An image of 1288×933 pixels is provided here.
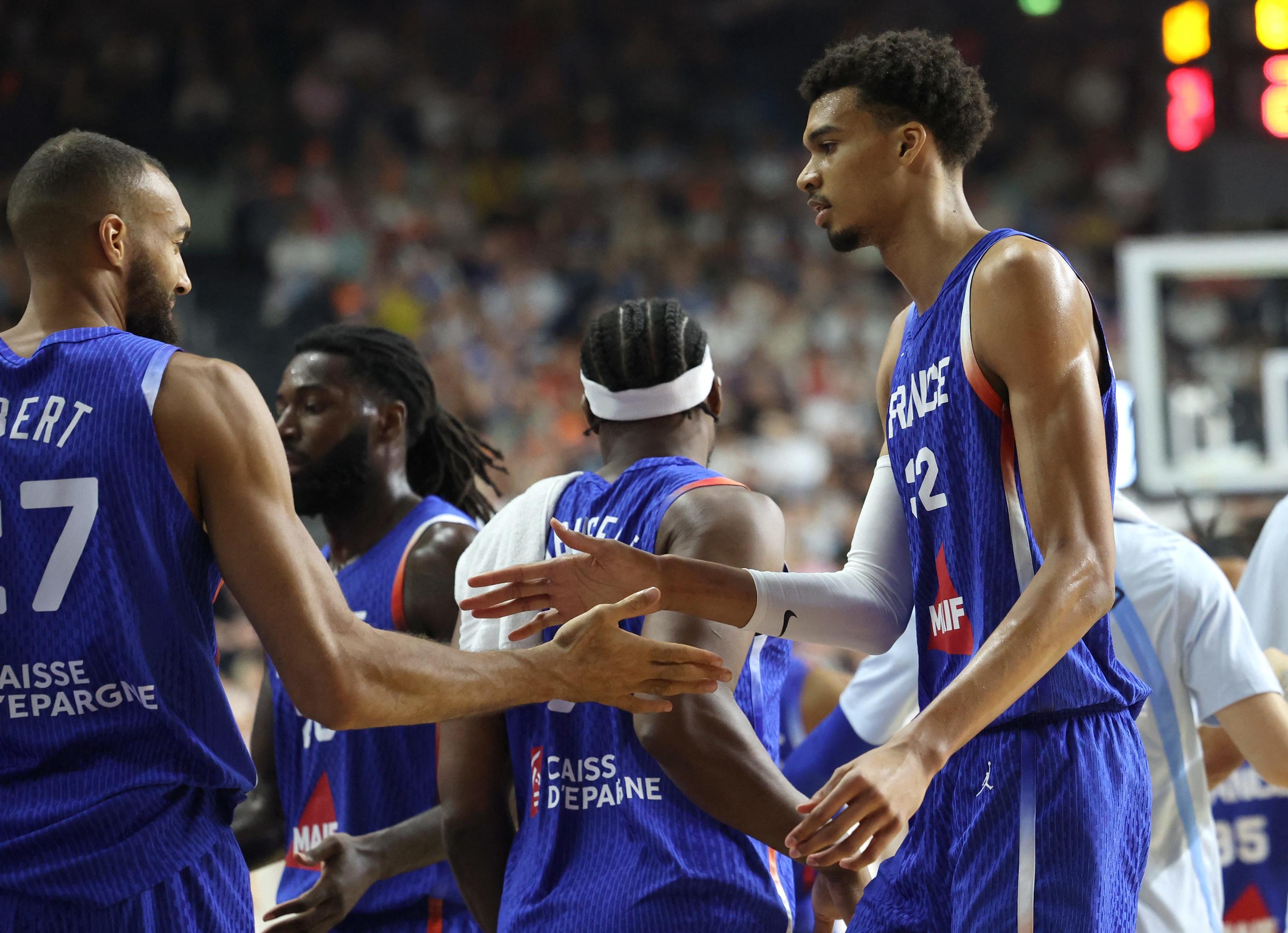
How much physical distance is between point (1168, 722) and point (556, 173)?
38.9 ft

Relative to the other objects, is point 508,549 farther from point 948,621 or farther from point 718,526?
point 948,621

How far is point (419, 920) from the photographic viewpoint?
3.56 metres

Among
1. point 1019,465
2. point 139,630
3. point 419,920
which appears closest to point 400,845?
point 419,920

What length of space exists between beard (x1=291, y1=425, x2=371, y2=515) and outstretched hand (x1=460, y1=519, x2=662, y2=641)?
1.40 m

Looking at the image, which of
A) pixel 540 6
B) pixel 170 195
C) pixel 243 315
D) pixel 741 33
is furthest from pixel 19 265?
pixel 170 195

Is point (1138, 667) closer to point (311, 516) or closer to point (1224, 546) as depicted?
point (1224, 546)

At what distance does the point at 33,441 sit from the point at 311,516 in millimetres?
1762

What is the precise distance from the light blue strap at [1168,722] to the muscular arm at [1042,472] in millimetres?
1230

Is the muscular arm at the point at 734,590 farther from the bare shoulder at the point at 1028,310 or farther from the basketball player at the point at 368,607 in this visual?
the basketball player at the point at 368,607

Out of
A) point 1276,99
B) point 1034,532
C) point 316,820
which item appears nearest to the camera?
point 1034,532

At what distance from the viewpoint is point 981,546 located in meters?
2.45

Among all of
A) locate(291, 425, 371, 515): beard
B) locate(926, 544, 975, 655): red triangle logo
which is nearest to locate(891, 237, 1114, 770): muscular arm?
locate(926, 544, 975, 655): red triangle logo

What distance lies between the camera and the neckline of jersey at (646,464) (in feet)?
10.3

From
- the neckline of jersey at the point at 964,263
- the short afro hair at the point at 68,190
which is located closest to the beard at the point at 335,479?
the short afro hair at the point at 68,190
